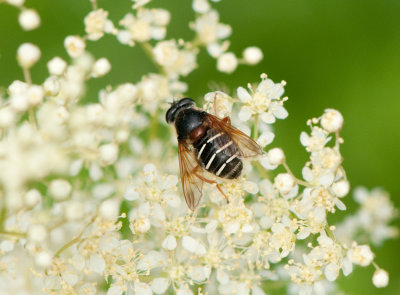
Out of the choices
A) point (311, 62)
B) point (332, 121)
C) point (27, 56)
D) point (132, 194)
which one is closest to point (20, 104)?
point (27, 56)

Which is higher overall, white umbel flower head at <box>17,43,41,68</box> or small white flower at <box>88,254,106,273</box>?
white umbel flower head at <box>17,43,41,68</box>

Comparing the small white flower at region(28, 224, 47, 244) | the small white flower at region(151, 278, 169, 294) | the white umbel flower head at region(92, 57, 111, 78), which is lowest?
the small white flower at region(28, 224, 47, 244)

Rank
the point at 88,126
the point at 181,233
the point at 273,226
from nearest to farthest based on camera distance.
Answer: the point at 88,126 → the point at 273,226 → the point at 181,233

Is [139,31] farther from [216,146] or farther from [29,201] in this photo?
[29,201]

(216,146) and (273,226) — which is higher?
(216,146)

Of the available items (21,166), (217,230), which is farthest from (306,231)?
(21,166)

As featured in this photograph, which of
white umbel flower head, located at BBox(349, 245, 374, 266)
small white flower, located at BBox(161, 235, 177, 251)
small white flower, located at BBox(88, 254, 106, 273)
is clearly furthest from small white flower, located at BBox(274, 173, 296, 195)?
small white flower, located at BBox(88, 254, 106, 273)

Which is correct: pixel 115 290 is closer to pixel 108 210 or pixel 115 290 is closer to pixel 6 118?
pixel 108 210

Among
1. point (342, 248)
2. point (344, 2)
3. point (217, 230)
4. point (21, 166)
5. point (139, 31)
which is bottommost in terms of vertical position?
point (21, 166)

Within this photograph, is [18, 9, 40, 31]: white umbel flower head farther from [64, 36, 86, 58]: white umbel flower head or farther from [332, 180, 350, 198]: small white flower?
[332, 180, 350, 198]: small white flower
